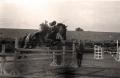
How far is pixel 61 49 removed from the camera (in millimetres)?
5109

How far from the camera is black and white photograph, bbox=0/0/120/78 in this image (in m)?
3.96

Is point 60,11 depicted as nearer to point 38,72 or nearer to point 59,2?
point 59,2

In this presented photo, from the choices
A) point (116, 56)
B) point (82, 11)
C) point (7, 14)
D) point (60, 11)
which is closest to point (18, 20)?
point (7, 14)

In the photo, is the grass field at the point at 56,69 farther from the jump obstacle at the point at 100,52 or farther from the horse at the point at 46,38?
the horse at the point at 46,38

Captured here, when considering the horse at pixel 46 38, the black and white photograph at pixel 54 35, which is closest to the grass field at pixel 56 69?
the black and white photograph at pixel 54 35

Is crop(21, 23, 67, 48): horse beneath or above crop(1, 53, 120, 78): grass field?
above

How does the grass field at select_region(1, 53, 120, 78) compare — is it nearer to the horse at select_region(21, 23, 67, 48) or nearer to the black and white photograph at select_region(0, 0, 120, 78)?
the black and white photograph at select_region(0, 0, 120, 78)

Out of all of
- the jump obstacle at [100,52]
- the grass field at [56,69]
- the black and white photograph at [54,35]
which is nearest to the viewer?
the black and white photograph at [54,35]

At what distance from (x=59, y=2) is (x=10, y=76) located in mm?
1511

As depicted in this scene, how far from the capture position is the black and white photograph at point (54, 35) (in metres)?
3.96

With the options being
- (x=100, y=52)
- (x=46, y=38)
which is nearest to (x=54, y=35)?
(x=46, y=38)

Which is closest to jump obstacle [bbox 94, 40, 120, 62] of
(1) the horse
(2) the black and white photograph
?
(2) the black and white photograph

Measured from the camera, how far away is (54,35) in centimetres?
505

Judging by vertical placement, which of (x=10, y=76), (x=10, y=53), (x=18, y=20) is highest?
(x=18, y=20)
